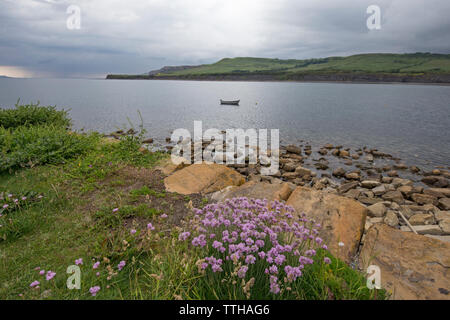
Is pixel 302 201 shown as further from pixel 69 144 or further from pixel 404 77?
pixel 404 77

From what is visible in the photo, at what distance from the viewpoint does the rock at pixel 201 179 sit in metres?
6.98

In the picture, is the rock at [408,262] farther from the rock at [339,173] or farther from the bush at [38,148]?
the rock at [339,173]

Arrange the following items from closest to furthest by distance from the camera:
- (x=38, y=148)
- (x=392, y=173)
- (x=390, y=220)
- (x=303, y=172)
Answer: (x=390, y=220) < (x=38, y=148) < (x=303, y=172) < (x=392, y=173)

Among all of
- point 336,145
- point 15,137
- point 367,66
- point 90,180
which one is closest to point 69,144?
point 15,137

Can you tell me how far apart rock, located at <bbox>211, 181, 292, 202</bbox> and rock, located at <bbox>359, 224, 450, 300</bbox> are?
2154mm

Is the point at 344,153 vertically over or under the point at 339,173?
over

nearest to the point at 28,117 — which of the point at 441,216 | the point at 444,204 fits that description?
the point at 441,216

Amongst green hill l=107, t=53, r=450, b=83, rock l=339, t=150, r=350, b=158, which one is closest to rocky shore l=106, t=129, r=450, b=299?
rock l=339, t=150, r=350, b=158

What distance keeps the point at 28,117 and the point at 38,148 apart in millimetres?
5856

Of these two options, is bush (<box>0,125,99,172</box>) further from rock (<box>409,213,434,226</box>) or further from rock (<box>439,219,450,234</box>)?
rock (<box>439,219,450,234</box>)

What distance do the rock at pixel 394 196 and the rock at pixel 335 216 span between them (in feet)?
21.5

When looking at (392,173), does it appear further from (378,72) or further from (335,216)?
(378,72)

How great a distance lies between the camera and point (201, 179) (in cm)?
742

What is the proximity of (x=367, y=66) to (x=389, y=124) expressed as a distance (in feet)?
464
